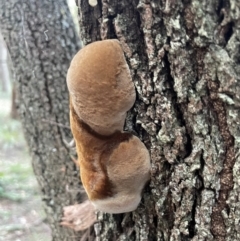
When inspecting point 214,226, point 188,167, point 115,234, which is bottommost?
point 115,234

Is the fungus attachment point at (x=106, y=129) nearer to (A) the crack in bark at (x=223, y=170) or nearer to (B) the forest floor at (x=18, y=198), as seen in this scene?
(A) the crack in bark at (x=223, y=170)

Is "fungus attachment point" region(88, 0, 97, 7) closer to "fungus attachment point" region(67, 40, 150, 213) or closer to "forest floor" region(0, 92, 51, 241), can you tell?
"fungus attachment point" region(67, 40, 150, 213)

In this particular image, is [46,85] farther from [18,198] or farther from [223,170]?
[18,198]

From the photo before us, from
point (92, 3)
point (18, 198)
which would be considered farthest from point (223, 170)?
point (18, 198)

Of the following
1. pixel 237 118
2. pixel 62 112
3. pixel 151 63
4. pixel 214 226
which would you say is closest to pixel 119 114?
pixel 151 63

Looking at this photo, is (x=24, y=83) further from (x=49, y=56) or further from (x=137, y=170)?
(x=137, y=170)

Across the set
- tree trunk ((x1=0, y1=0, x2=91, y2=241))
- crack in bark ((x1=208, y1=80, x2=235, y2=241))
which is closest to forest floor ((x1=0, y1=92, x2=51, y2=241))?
tree trunk ((x1=0, y1=0, x2=91, y2=241))
